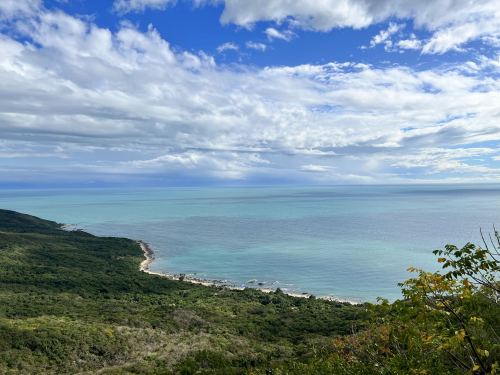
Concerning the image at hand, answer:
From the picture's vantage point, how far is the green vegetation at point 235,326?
7520 millimetres

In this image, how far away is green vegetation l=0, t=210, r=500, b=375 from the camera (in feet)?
24.7

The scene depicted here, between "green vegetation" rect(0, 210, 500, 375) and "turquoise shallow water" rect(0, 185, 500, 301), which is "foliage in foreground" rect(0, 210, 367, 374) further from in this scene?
"turquoise shallow water" rect(0, 185, 500, 301)

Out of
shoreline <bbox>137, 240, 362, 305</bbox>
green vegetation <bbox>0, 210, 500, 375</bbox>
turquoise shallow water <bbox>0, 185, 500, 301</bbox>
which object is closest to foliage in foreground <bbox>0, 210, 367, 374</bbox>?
green vegetation <bbox>0, 210, 500, 375</bbox>

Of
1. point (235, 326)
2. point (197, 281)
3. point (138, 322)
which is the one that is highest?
point (197, 281)

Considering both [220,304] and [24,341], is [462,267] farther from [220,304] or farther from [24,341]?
[220,304]

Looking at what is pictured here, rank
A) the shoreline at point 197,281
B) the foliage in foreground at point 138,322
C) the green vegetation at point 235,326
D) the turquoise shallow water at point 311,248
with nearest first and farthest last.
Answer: the green vegetation at point 235,326
the foliage in foreground at point 138,322
the shoreline at point 197,281
the turquoise shallow water at point 311,248

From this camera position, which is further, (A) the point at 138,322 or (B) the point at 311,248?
(B) the point at 311,248

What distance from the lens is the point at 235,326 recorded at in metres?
50.3

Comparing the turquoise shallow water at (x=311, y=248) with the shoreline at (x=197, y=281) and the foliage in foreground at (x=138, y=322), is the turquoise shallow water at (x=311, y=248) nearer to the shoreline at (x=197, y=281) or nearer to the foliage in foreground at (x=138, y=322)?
the shoreline at (x=197, y=281)

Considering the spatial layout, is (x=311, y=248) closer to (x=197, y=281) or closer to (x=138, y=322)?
(x=197, y=281)

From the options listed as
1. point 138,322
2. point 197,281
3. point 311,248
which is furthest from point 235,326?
point 311,248

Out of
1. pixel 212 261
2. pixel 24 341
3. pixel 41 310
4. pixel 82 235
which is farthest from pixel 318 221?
pixel 24 341

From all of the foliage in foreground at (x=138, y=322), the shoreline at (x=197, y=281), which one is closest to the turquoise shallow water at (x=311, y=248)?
the shoreline at (x=197, y=281)

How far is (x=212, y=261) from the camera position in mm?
109562
